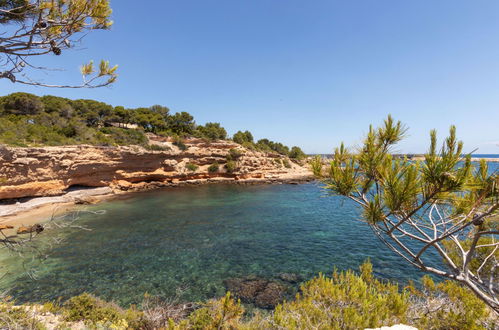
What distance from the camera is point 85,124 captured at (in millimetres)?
31703

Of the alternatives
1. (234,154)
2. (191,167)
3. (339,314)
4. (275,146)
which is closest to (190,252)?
(339,314)

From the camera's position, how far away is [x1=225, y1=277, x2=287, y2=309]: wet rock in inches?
268

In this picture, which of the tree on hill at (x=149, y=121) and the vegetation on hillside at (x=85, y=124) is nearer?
the vegetation on hillside at (x=85, y=124)

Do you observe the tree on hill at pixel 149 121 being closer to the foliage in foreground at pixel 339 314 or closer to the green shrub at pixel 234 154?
the green shrub at pixel 234 154

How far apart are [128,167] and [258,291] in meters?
28.5

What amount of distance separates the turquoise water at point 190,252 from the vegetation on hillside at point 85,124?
1512cm

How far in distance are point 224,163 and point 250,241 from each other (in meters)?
27.5

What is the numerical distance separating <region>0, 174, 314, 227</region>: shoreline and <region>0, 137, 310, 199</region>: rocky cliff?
0.50m

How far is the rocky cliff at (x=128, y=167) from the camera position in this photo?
19453 millimetres

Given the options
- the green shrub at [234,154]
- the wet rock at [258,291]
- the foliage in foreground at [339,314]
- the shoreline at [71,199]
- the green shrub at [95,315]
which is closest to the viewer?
the foliage in foreground at [339,314]

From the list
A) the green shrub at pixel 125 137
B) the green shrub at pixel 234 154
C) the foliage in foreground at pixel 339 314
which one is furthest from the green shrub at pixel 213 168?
the foliage in foreground at pixel 339 314

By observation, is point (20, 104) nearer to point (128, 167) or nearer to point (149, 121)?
point (149, 121)

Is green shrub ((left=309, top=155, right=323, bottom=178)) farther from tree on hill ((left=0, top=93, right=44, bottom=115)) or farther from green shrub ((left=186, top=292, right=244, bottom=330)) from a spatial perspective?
tree on hill ((left=0, top=93, right=44, bottom=115))

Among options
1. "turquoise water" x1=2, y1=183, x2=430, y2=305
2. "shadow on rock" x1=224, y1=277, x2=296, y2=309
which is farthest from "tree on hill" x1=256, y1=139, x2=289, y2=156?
"shadow on rock" x1=224, y1=277, x2=296, y2=309
